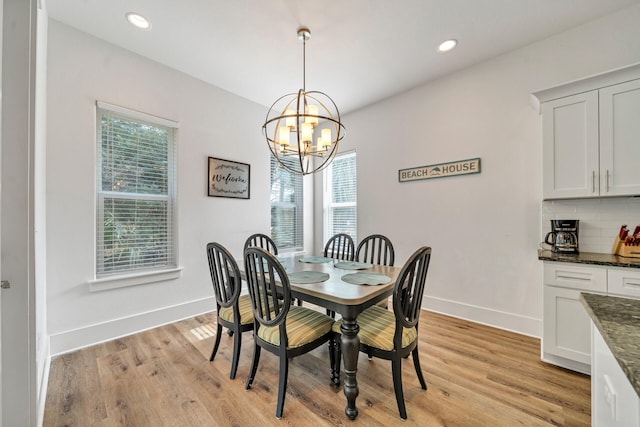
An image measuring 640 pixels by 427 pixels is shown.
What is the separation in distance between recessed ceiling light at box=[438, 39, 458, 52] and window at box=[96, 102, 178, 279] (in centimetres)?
305

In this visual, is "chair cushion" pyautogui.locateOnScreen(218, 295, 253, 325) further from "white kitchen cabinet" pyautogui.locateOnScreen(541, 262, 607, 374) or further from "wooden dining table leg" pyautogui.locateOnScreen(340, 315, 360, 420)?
"white kitchen cabinet" pyautogui.locateOnScreen(541, 262, 607, 374)

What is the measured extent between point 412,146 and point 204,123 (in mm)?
2767

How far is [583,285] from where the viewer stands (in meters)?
Answer: 1.90

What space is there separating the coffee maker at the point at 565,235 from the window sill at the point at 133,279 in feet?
12.7

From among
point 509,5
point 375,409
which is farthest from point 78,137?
point 509,5

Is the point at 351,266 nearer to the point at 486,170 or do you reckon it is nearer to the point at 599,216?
the point at 486,170

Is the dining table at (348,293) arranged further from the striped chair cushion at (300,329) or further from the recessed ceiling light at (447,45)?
the recessed ceiling light at (447,45)

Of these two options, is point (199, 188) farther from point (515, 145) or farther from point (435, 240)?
point (515, 145)

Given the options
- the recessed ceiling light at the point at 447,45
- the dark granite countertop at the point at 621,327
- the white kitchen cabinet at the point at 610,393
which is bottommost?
the white kitchen cabinet at the point at 610,393

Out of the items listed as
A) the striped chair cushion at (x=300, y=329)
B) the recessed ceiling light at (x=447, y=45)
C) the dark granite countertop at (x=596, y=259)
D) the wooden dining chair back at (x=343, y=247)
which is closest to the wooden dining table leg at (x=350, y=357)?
the striped chair cushion at (x=300, y=329)

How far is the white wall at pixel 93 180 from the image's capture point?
2266 millimetres

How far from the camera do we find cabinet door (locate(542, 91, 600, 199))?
2.03m

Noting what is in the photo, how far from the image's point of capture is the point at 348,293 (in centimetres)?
159

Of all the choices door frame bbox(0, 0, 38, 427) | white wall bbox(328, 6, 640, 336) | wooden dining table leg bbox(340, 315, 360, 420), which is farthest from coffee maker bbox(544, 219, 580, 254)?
door frame bbox(0, 0, 38, 427)
